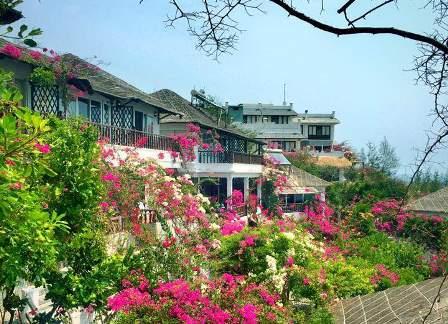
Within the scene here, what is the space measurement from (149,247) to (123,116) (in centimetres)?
1225

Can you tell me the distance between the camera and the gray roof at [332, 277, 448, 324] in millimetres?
7344

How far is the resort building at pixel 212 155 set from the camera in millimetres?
28250

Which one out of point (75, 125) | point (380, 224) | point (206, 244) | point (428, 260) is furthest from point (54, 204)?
point (380, 224)

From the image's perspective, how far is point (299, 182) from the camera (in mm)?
38781

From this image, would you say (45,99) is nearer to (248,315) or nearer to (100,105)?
(100,105)

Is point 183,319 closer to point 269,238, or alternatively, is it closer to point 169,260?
point 169,260

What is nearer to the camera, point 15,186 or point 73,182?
point 15,186

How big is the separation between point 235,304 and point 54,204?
3.25 meters

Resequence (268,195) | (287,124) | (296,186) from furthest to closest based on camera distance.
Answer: (287,124) → (296,186) → (268,195)

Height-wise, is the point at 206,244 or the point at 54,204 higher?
the point at 54,204

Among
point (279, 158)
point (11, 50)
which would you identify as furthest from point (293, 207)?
point (11, 50)

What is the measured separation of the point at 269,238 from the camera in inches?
581

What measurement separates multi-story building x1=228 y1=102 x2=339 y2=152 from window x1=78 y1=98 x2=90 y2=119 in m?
46.4

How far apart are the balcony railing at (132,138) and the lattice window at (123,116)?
176 cm
